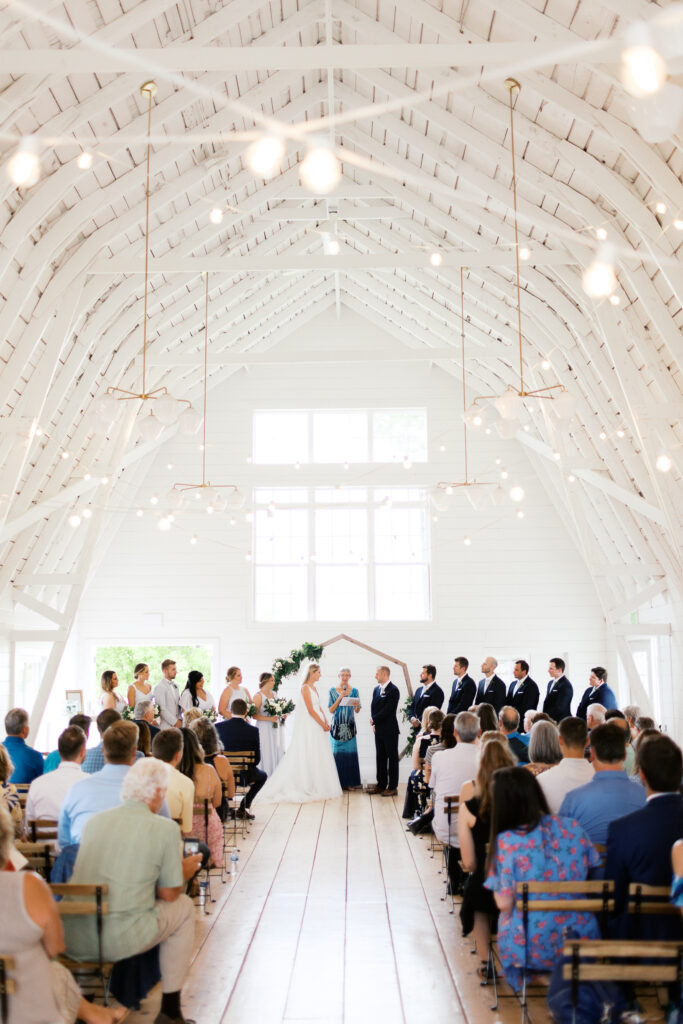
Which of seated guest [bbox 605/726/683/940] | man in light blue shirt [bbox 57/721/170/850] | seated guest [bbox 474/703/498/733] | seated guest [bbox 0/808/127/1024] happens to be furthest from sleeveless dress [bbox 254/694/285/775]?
seated guest [bbox 0/808/127/1024]

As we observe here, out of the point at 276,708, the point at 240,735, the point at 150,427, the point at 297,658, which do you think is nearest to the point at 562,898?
the point at 150,427

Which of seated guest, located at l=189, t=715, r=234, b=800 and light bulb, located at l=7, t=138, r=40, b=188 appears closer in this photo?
light bulb, located at l=7, t=138, r=40, b=188

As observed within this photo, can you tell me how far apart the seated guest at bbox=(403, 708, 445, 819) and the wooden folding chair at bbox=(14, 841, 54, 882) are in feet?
13.8

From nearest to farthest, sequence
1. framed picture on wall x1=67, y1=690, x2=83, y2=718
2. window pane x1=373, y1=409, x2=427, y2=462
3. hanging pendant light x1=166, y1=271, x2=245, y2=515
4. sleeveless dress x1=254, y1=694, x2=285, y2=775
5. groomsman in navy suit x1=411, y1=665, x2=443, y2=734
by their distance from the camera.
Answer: hanging pendant light x1=166, y1=271, x2=245, y2=515
groomsman in navy suit x1=411, y1=665, x2=443, y2=734
sleeveless dress x1=254, y1=694, x2=285, y2=775
framed picture on wall x1=67, y1=690, x2=83, y2=718
window pane x1=373, y1=409, x2=427, y2=462

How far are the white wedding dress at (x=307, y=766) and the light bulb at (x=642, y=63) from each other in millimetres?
8973

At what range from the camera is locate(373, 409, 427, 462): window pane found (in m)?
15.0

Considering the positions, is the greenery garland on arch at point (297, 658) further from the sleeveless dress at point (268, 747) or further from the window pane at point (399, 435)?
the window pane at point (399, 435)

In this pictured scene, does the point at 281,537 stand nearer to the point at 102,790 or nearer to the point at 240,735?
the point at 240,735

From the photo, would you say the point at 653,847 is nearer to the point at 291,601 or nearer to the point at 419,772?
the point at 419,772

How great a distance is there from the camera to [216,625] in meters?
Answer: 14.6

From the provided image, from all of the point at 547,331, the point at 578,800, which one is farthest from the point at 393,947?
the point at 547,331

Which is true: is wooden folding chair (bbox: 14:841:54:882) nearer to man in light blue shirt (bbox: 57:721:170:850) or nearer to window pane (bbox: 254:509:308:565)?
man in light blue shirt (bbox: 57:721:170:850)

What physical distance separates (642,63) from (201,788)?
15.3 ft

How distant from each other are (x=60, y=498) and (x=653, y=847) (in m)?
7.83
